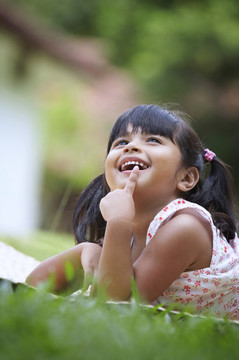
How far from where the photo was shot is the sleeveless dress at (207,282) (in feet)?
5.19

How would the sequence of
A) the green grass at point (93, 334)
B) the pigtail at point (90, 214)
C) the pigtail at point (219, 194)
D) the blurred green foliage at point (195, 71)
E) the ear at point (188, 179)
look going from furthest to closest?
the blurred green foliage at point (195, 71), the pigtail at point (90, 214), the pigtail at point (219, 194), the ear at point (188, 179), the green grass at point (93, 334)

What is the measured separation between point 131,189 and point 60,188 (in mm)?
13043

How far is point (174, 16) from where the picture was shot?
518 inches

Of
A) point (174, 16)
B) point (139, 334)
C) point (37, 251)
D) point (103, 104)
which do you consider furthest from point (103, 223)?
point (174, 16)

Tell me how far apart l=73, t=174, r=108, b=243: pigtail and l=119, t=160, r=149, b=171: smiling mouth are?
0.37 m

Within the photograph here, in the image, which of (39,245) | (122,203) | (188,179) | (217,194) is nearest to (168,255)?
(122,203)

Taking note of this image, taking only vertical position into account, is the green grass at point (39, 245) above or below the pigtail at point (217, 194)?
below

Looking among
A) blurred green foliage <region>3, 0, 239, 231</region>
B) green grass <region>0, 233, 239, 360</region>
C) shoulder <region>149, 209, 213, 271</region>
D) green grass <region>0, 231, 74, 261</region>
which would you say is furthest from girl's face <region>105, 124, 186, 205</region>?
blurred green foliage <region>3, 0, 239, 231</region>

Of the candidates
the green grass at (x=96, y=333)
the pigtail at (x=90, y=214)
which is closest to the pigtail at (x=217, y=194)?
the pigtail at (x=90, y=214)

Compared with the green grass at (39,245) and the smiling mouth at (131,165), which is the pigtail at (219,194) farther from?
the green grass at (39,245)

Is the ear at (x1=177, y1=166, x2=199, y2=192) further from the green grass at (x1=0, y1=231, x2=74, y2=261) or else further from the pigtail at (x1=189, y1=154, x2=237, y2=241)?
the green grass at (x1=0, y1=231, x2=74, y2=261)

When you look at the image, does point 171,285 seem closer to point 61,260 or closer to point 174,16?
point 61,260

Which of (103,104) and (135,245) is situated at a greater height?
(103,104)

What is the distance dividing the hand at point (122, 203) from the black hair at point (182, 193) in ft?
0.69
